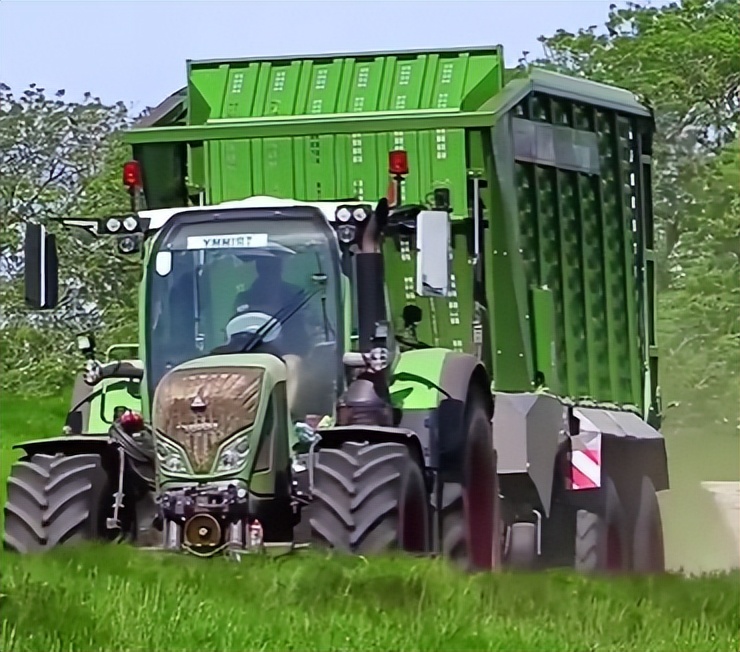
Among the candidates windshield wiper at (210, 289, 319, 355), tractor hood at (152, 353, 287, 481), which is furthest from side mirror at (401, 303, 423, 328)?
tractor hood at (152, 353, 287, 481)

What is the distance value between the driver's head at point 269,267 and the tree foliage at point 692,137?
1.67 metres

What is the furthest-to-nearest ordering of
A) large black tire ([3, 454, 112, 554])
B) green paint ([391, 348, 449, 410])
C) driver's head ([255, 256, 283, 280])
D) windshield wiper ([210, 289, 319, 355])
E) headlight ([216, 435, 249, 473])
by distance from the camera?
green paint ([391, 348, 449, 410]), driver's head ([255, 256, 283, 280]), windshield wiper ([210, 289, 319, 355]), large black tire ([3, 454, 112, 554]), headlight ([216, 435, 249, 473])

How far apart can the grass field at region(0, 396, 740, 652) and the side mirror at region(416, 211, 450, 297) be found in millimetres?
1055

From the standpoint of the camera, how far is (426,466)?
7.42 meters

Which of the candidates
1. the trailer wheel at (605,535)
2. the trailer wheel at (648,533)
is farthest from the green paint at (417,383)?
the trailer wheel at (648,533)

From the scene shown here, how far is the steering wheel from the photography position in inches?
290

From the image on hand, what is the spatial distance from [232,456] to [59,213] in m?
1.71

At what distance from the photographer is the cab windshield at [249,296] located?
7.34 m

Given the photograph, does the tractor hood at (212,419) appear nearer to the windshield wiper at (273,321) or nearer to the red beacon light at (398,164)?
the windshield wiper at (273,321)

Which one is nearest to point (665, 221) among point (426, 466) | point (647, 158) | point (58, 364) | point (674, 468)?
point (647, 158)

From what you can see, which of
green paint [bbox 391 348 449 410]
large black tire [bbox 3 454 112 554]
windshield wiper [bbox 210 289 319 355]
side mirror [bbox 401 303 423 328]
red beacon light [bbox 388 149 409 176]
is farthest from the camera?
side mirror [bbox 401 303 423 328]

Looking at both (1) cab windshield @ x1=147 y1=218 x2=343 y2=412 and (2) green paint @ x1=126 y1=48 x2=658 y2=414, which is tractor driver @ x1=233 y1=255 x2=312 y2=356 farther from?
(2) green paint @ x1=126 y1=48 x2=658 y2=414

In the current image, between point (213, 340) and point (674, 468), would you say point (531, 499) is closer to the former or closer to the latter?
point (674, 468)

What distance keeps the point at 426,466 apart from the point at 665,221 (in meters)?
2.89
